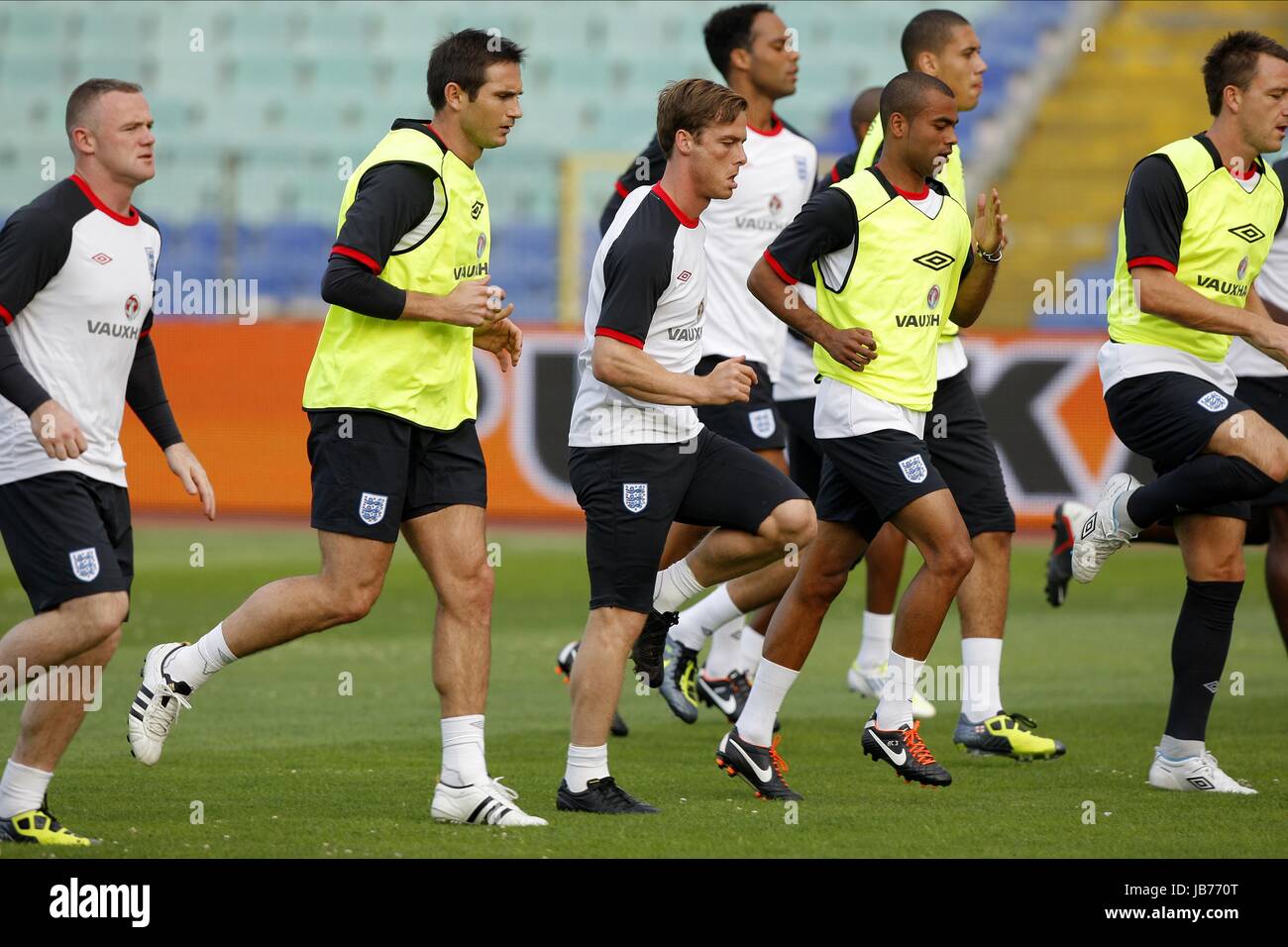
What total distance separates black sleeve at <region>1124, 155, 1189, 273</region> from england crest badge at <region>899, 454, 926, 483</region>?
43.0 inches

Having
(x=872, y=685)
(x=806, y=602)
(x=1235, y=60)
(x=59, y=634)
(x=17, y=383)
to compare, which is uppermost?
(x=1235, y=60)

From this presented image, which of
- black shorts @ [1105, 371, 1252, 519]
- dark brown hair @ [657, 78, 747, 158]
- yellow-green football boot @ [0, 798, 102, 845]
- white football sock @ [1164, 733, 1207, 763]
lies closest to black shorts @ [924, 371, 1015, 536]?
black shorts @ [1105, 371, 1252, 519]

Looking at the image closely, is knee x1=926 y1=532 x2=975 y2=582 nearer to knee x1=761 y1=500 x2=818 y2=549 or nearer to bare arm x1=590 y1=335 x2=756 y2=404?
knee x1=761 y1=500 x2=818 y2=549

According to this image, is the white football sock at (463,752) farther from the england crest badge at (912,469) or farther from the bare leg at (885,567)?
the bare leg at (885,567)

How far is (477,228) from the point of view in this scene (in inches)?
237

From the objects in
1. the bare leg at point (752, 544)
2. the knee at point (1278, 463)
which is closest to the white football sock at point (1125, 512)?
the knee at point (1278, 463)

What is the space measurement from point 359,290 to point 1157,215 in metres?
2.93

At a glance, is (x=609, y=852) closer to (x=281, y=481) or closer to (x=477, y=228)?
(x=477, y=228)

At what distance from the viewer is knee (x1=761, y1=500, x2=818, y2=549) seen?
19.8ft

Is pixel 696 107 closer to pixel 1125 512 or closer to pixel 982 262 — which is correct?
pixel 982 262

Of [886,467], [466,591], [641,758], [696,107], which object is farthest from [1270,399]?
[466,591]

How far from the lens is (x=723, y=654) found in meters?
8.72
